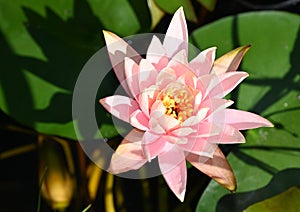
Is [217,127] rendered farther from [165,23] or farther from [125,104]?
[165,23]

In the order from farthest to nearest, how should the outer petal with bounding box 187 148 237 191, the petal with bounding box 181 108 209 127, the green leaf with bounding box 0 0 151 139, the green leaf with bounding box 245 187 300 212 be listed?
the green leaf with bounding box 0 0 151 139
the green leaf with bounding box 245 187 300 212
the outer petal with bounding box 187 148 237 191
the petal with bounding box 181 108 209 127

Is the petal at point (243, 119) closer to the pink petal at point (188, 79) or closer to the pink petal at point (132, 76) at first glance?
the pink petal at point (188, 79)

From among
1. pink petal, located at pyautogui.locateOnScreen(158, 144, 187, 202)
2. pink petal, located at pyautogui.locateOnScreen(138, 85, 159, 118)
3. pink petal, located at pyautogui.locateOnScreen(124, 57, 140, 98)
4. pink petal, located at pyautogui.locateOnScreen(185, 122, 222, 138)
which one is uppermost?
pink petal, located at pyautogui.locateOnScreen(124, 57, 140, 98)

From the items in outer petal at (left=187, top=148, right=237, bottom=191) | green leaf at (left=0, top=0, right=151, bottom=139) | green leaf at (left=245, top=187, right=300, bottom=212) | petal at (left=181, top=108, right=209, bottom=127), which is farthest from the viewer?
green leaf at (left=0, top=0, right=151, bottom=139)

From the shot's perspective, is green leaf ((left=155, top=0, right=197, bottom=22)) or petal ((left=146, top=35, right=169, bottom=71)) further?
green leaf ((left=155, top=0, right=197, bottom=22))

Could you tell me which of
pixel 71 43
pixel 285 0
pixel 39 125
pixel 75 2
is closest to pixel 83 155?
pixel 39 125

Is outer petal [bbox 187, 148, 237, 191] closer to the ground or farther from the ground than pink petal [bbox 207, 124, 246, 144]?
closer to the ground

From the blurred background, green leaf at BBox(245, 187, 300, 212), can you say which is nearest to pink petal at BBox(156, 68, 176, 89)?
the blurred background

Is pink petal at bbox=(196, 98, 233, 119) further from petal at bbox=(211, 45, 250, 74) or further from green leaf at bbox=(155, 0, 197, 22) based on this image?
green leaf at bbox=(155, 0, 197, 22)
